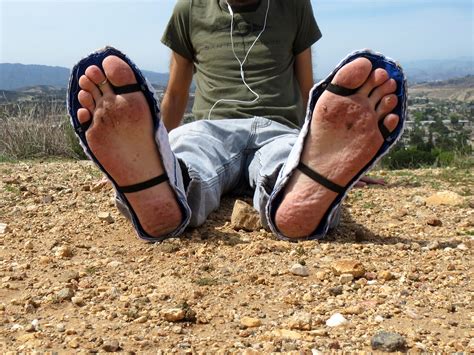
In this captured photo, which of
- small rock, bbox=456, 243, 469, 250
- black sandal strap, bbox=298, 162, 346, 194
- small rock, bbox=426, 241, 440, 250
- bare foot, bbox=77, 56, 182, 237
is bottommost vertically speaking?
small rock, bbox=456, 243, 469, 250

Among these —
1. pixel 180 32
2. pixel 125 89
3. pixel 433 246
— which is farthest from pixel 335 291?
pixel 180 32

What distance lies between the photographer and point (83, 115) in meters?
1.74

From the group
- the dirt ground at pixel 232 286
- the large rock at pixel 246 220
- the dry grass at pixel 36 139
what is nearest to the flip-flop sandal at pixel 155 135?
the dirt ground at pixel 232 286

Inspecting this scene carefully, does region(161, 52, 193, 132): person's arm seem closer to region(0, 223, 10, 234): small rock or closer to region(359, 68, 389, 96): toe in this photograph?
region(0, 223, 10, 234): small rock

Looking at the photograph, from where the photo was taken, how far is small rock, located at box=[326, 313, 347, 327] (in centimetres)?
126

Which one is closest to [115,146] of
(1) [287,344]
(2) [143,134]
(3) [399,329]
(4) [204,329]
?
(2) [143,134]

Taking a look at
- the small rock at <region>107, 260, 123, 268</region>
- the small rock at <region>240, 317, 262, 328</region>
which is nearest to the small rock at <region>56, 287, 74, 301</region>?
the small rock at <region>107, 260, 123, 268</region>

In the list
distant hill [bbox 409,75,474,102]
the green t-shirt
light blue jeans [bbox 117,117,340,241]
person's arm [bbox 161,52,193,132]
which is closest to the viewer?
light blue jeans [bbox 117,117,340,241]

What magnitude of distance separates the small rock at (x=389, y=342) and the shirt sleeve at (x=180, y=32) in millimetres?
2007

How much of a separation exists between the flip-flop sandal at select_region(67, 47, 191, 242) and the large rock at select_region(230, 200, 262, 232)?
232mm

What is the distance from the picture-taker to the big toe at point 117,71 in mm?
1714

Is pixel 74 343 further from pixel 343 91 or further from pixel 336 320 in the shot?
pixel 343 91

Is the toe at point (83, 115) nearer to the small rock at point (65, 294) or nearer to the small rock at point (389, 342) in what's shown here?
the small rock at point (65, 294)

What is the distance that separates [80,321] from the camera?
1.32m
